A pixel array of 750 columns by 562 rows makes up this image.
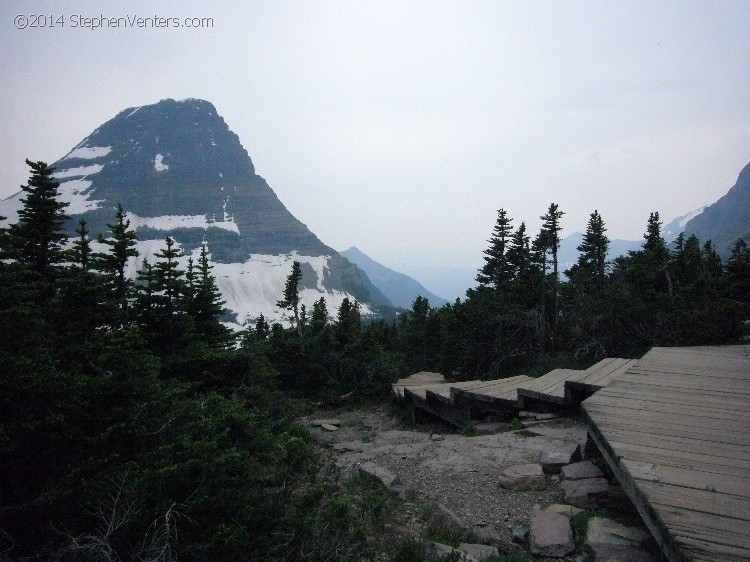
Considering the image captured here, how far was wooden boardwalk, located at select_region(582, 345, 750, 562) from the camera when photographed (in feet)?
8.69

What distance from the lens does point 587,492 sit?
4.87 meters

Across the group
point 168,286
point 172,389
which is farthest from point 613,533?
point 168,286

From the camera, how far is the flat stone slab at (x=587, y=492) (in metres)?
4.75

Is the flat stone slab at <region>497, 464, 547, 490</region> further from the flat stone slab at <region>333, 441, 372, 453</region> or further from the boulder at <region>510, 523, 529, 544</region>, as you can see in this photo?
the flat stone slab at <region>333, 441, 372, 453</region>

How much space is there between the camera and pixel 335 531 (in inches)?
163

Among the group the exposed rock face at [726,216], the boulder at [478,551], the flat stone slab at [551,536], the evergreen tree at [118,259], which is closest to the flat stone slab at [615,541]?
the flat stone slab at [551,536]

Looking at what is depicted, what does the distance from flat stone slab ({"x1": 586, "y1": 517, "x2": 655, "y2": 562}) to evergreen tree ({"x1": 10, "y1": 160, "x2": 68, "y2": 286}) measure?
10454 millimetres

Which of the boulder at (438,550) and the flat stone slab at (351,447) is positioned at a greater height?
the boulder at (438,550)

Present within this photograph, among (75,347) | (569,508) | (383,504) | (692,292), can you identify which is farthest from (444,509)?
(692,292)

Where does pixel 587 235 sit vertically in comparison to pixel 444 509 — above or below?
above

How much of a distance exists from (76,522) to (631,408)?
5858mm

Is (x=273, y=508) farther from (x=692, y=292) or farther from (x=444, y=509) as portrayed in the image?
(x=692, y=292)

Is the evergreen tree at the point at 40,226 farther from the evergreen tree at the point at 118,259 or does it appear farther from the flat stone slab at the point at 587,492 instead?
the flat stone slab at the point at 587,492

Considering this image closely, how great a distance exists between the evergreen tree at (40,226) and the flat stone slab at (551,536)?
997 centimetres
